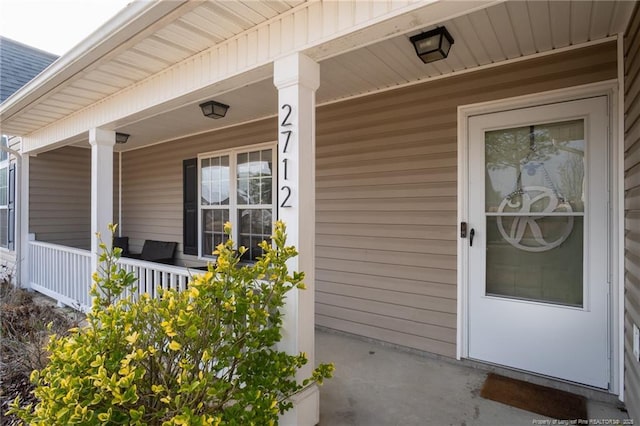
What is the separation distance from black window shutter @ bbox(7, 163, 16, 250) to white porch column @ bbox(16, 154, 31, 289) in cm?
41

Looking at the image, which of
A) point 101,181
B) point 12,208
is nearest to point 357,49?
point 101,181

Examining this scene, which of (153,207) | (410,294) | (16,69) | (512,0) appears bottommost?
(410,294)

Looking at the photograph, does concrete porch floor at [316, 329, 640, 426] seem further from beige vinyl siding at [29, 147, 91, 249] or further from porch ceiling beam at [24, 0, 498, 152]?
beige vinyl siding at [29, 147, 91, 249]

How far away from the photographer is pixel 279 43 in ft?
6.93

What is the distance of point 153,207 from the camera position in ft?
19.1

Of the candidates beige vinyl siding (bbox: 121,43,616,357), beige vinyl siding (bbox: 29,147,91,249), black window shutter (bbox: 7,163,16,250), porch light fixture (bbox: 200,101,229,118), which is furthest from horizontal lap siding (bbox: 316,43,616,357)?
black window shutter (bbox: 7,163,16,250)

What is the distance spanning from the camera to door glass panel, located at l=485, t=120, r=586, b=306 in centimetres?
249

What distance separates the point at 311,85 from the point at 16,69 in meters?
7.26

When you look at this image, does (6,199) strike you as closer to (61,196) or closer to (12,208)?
(12,208)

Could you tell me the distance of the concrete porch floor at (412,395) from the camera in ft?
Result: 7.25

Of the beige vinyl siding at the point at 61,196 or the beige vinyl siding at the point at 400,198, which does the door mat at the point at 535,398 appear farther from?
the beige vinyl siding at the point at 61,196

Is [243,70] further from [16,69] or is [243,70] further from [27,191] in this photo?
[16,69]

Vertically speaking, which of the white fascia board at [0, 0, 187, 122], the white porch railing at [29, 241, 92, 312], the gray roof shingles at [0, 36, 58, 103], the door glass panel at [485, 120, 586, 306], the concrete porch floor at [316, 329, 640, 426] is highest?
the gray roof shingles at [0, 36, 58, 103]

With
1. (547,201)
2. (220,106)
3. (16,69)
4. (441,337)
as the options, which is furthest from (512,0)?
(16,69)
